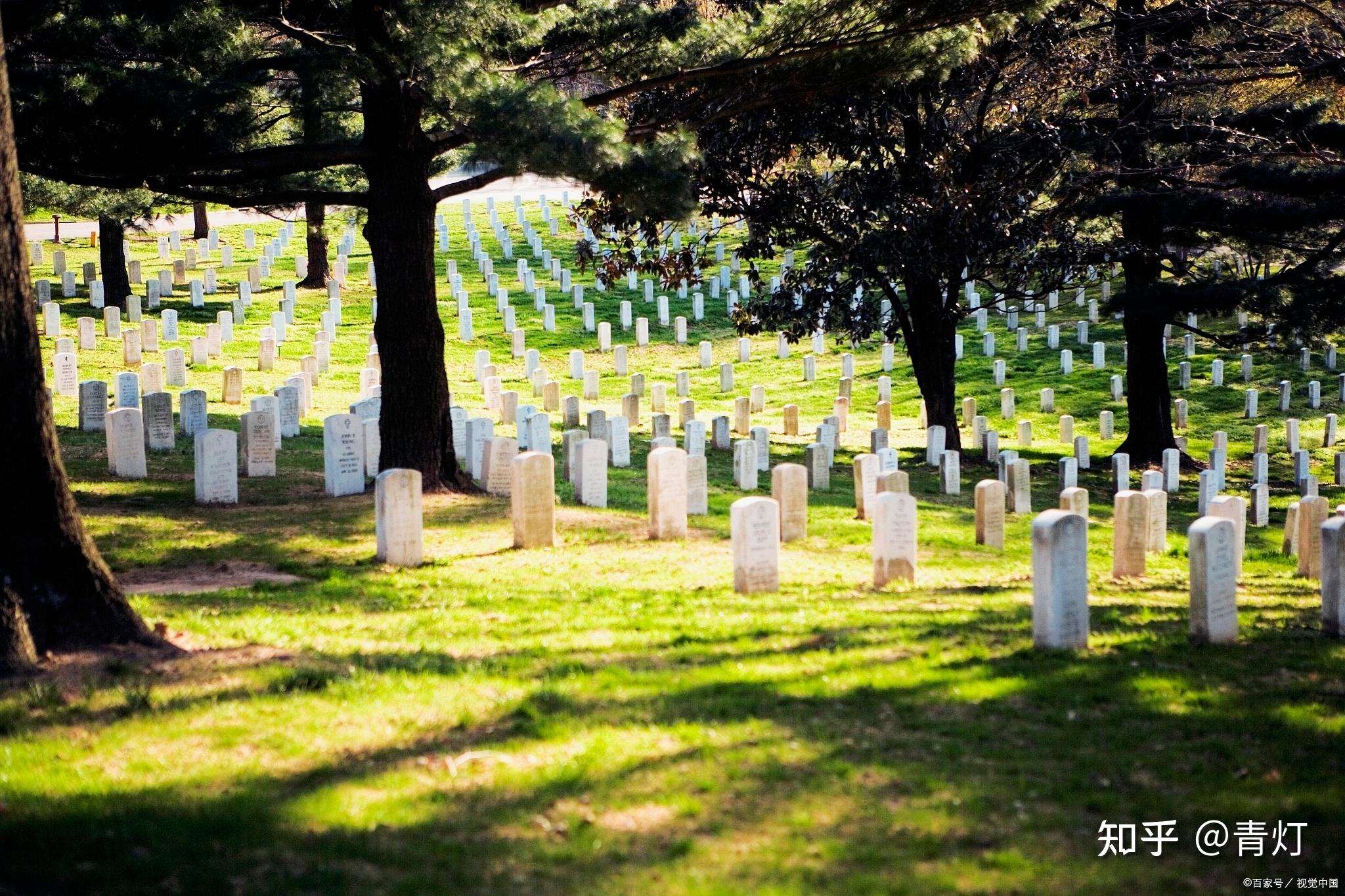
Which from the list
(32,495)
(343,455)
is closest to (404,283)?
(343,455)

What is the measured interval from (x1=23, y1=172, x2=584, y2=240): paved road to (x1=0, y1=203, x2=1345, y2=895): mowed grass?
2284cm

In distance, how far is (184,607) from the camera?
8445 millimetres


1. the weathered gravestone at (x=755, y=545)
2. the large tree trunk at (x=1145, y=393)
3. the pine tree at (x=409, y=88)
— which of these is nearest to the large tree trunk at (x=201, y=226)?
the pine tree at (x=409, y=88)

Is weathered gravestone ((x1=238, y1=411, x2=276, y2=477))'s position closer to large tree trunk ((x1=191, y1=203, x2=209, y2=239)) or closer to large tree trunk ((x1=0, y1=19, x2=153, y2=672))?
large tree trunk ((x1=0, y1=19, x2=153, y2=672))

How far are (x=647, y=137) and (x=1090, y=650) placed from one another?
7.84 m

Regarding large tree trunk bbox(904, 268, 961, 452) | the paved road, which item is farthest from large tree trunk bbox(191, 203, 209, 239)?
large tree trunk bbox(904, 268, 961, 452)

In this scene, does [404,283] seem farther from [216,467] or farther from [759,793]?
[759,793]

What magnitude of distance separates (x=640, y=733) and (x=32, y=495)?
10.7 feet

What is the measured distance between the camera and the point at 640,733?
5.93 m

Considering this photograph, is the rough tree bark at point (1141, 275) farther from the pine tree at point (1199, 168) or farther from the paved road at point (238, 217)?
the paved road at point (238, 217)

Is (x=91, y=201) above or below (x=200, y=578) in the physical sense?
above

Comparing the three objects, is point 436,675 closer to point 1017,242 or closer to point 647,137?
point 647,137

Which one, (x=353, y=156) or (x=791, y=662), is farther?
(x=353, y=156)

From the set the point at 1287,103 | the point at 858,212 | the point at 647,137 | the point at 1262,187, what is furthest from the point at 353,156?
the point at 1287,103
